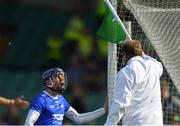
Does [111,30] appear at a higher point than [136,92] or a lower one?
higher

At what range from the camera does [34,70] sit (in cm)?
2031

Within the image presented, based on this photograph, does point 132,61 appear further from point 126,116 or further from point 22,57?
point 22,57

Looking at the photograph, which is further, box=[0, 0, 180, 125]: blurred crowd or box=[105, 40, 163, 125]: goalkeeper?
box=[0, 0, 180, 125]: blurred crowd

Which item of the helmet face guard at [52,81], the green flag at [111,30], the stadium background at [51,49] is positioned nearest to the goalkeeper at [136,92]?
the green flag at [111,30]

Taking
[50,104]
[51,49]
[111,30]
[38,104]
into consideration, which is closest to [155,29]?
[111,30]

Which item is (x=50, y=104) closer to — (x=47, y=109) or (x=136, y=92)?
(x=47, y=109)

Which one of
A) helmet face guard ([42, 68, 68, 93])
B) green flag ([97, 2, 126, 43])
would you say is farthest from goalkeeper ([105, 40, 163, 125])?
helmet face guard ([42, 68, 68, 93])

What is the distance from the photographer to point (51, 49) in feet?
67.6

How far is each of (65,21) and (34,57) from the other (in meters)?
1.24

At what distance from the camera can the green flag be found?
38.3 feet

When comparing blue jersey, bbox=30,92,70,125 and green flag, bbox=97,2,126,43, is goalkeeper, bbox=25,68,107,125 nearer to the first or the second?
blue jersey, bbox=30,92,70,125

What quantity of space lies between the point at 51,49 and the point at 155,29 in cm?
875

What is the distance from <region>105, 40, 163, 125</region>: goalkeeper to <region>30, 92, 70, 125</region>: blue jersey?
91 centimetres

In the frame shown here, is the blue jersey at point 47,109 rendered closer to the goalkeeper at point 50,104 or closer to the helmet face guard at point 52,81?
the goalkeeper at point 50,104
